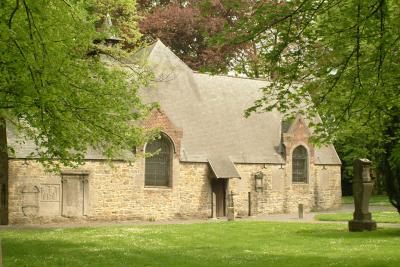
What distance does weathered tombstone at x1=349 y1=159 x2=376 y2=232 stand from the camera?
20.5 m

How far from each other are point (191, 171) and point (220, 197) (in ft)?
7.58

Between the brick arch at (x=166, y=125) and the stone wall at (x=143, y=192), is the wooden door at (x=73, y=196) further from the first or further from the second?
the brick arch at (x=166, y=125)

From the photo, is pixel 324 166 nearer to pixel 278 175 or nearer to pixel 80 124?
pixel 278 175

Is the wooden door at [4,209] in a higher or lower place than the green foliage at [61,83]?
lower

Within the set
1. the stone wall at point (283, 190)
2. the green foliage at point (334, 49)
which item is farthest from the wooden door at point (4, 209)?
the green foliage at point (334, 49)

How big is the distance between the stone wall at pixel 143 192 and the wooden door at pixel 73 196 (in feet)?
0.32

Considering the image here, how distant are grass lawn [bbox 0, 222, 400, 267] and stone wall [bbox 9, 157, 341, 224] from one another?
4372mm

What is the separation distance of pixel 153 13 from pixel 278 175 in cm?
1427

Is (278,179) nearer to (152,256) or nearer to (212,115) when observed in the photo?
(212,115)

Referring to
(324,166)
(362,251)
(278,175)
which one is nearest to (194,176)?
(278,175)

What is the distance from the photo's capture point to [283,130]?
116ft

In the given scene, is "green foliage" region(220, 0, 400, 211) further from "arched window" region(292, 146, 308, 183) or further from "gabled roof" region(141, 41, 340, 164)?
"arched window" region(292, 146, 308, 183)

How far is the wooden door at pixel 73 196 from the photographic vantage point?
2664 cm

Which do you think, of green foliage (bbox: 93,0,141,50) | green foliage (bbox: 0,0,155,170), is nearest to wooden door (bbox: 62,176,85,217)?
green foliage (bbox: 93,0,141,50)
